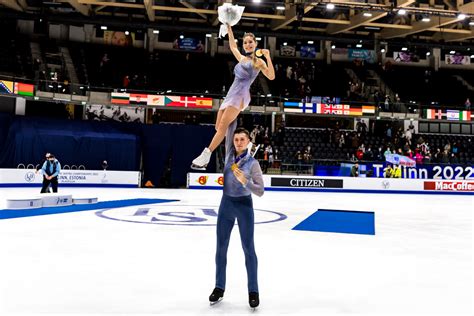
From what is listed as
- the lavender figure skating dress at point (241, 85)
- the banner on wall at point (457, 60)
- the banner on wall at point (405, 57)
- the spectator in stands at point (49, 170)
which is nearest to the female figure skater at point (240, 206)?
the lavender figure skating dress at point (241, 85)

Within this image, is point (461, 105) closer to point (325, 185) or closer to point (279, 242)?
point (325, 185)

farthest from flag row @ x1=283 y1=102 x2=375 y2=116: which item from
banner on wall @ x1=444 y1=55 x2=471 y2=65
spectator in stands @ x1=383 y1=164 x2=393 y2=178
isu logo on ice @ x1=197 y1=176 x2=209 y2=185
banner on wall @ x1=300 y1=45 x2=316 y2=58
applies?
banner on wall @ x1=444 y1=55 x2=471 y2=65

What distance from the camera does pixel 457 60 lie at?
A: 36.7m

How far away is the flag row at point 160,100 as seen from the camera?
2548 cm

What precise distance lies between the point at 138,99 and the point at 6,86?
6846mm

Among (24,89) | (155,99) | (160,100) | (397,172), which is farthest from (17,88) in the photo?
(397,172)

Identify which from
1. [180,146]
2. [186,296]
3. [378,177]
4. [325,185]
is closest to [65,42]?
[180,146]

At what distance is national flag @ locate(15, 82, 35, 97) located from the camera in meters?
22.9

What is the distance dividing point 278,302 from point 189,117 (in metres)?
25.5

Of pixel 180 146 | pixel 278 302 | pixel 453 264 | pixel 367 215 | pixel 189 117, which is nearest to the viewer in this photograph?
pixel 278 302

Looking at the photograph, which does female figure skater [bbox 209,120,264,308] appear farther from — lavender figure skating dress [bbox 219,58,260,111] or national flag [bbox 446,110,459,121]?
national flag [bbox 446,110,459,121]

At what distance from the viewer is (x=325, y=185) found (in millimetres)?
23266

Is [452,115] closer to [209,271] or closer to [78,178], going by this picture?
[78,178]

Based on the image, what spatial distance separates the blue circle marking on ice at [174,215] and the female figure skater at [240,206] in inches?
204
